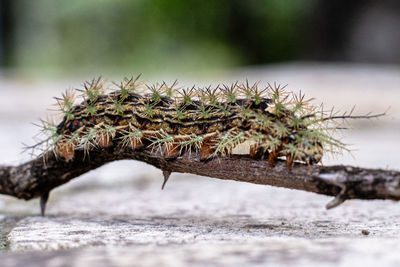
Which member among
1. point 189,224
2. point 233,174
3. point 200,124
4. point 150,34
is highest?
point 150,34

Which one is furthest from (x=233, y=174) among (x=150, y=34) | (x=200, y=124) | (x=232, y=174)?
(x=150, y=34)

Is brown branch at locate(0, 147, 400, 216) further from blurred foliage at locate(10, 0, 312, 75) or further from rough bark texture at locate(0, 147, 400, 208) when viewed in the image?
blurred foliage at locate(10, 0, 312, 75)

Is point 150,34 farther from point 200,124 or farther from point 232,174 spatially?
point 232,174

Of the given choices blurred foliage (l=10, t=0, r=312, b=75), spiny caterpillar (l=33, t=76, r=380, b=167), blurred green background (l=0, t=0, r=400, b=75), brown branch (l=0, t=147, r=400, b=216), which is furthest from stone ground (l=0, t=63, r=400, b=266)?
blurred foliage (l=10, t=0, r=312, b=75)

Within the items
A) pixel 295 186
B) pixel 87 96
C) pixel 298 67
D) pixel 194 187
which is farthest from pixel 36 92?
pixel 295 186

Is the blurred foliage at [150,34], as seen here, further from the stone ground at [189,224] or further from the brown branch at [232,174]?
the brown branch at [232,174]

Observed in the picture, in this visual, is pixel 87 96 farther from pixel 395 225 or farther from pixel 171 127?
pixel 395 225
